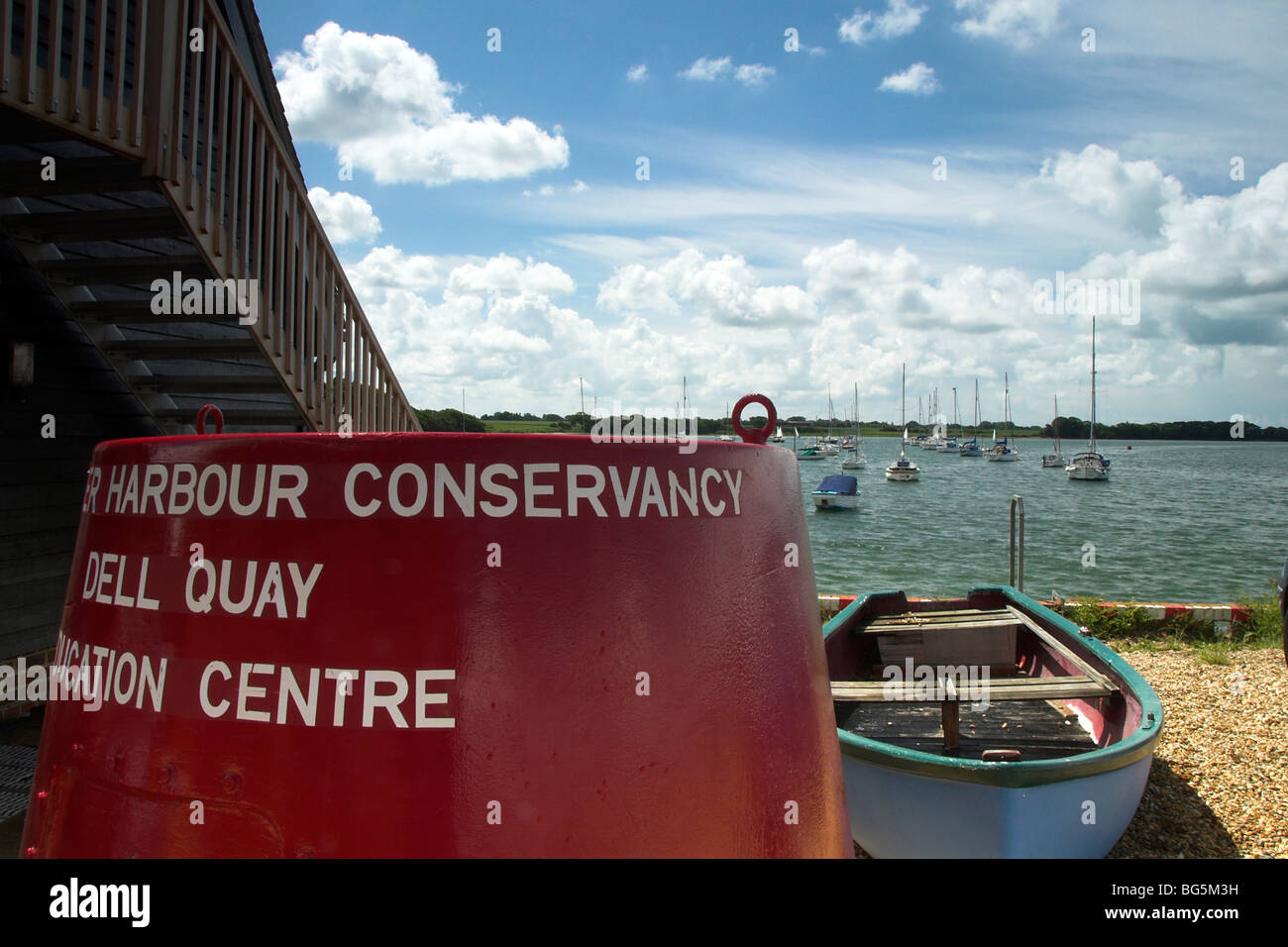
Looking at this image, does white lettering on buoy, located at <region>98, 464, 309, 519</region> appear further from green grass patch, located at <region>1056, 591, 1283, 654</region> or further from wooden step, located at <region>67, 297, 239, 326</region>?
green grass patch, located at <region>1056, 591, 1283, 654</region>

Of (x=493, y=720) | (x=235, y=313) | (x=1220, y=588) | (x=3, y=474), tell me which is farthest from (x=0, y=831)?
(x=1220, y=588)

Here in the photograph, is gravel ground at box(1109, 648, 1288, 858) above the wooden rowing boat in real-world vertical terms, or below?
below

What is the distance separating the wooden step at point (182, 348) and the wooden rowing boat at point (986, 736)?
4.71m

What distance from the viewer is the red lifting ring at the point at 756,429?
1979 millimetres

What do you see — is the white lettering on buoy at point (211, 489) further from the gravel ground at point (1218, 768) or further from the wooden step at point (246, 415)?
the gravel ground at point (1218, 768)

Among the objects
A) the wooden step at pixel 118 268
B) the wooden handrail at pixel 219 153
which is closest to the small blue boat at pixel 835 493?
the wooden handrail at pixel 219 153

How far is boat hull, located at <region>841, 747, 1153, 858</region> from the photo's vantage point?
15.8 ft

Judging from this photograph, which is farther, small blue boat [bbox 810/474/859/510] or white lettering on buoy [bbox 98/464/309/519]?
small blue boat [bbox 810/474/859/510]

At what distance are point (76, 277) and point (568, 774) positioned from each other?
6.27 m

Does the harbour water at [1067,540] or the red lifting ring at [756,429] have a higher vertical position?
the red lifting ring at [756,429]

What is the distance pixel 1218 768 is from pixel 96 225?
28.2 feet

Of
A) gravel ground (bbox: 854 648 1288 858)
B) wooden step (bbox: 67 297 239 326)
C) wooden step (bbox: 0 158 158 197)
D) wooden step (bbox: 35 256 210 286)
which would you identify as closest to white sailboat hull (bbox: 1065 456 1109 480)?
gravel ground (bbox: 854 648 1288 858)

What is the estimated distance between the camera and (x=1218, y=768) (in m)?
6.40

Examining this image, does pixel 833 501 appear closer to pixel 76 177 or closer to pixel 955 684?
pixel 955 684
